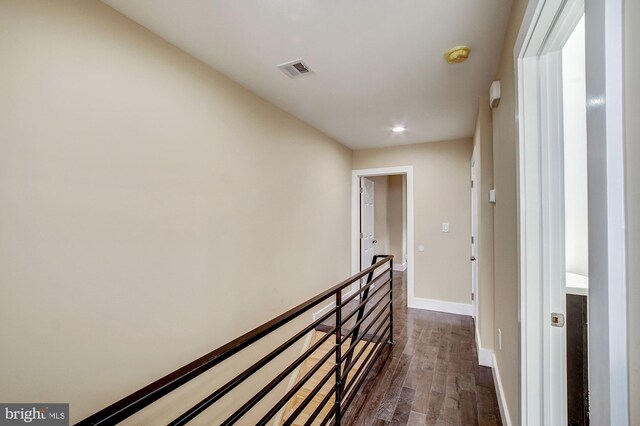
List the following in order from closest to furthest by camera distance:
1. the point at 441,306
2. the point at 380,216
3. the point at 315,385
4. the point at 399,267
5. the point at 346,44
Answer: the point at 346,44
the point at 315,385
the point at 441,306
the point at 380,216
the point at 399,267

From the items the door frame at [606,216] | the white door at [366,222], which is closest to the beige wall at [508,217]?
the door frame at [606,216]

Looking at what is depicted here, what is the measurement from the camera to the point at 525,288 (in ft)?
3.97

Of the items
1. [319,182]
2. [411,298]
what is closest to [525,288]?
[319,182]

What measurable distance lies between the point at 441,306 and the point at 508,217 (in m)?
2.69

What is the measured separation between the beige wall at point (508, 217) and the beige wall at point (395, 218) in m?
4.66

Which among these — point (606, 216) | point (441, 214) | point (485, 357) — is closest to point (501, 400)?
point (485, 357)

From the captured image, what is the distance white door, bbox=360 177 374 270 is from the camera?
461 centimetres

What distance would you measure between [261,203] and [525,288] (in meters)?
2.00

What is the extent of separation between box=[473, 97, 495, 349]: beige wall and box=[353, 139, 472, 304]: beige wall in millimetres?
1333

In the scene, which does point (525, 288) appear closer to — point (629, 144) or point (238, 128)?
point (629, 144)

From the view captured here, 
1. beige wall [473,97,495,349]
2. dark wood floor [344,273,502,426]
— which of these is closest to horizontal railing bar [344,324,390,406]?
dark wood floor [344,273,502,426]

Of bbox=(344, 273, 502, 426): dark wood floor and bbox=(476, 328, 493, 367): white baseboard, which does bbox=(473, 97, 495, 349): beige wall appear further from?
bbox=(344, 273, 502, 426): dark wood floor

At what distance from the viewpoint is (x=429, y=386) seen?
2139mm

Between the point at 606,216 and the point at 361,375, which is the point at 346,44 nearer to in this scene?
the point at 606,216
